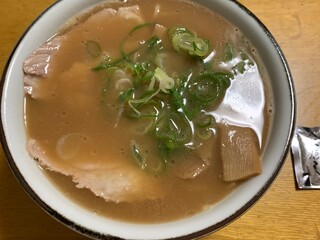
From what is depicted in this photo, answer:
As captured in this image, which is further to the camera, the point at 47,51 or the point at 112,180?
the point at 47,51

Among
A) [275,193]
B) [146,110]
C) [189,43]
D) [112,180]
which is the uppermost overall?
[189,43]

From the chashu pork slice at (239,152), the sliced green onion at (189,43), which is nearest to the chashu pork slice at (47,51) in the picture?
the sliced green onion at (189,43)

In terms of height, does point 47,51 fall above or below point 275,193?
above

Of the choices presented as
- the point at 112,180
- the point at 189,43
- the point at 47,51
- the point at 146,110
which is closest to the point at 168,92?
the point at 146,110

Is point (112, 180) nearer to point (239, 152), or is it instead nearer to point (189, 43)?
point (239, 152)

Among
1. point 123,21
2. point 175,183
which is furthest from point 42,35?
point 175,183

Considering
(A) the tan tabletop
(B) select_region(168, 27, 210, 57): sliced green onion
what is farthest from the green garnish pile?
(A) the tan tabletop
